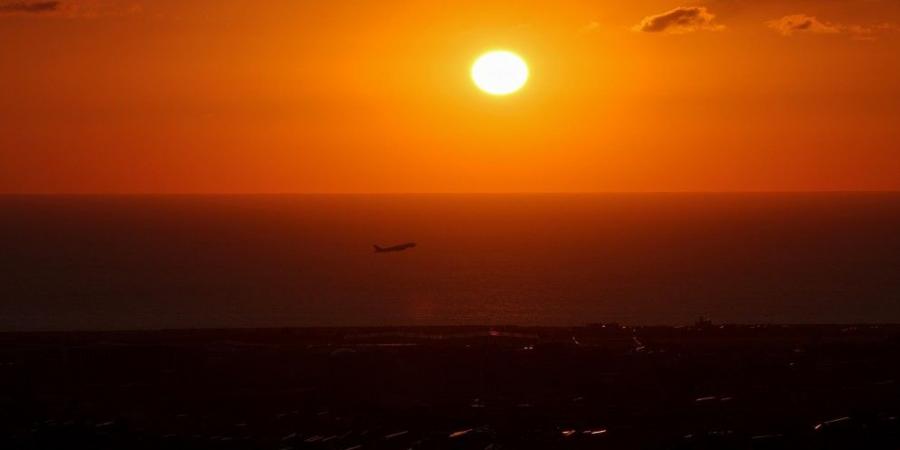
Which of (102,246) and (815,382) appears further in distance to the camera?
(102,246)

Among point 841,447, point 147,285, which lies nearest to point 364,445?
point 841,447

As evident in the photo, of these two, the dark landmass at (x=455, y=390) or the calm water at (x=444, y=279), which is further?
the calm water at (x=444, y=279)

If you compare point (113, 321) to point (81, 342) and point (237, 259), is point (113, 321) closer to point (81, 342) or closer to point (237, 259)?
point (81, 342)

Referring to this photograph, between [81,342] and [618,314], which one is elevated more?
[81,342]

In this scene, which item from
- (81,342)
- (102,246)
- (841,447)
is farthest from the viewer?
(102,246)

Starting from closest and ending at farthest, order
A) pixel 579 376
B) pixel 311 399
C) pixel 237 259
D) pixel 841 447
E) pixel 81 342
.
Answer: pixel 841 447 < pixel 311 399 < pixel 579 376 < pixel 81 342 < pixel 237 259

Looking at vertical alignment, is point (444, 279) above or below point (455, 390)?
below

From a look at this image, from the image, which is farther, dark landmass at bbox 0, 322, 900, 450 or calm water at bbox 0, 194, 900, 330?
calm water at bbox 0, 194, 900, 330

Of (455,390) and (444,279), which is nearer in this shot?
(455,390)
